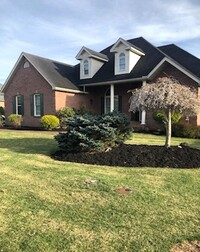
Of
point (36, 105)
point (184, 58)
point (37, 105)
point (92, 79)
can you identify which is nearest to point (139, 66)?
point (184, 58)

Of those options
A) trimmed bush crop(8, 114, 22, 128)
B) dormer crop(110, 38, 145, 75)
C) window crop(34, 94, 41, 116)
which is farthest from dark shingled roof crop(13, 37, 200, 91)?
trimmed bush crop(8, 114, 22, 128)

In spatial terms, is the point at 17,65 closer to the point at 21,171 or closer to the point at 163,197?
the point at 21,171

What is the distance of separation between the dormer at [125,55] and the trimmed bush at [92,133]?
1119cm

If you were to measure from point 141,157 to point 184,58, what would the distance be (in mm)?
13268

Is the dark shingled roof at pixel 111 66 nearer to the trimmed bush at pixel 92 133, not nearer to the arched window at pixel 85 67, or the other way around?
the arched window at pixel 85 67

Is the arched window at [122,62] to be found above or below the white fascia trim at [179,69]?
above

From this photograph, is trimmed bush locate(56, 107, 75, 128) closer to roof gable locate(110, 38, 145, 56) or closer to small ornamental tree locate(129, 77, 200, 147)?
roof gable locate(110, 38, 145, 56)

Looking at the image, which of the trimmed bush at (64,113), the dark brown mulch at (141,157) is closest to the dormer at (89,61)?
the trimmed bush at (64,113)

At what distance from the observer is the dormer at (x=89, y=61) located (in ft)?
68.7

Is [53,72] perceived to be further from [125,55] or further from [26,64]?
[125,55]

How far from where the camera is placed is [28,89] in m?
21.0

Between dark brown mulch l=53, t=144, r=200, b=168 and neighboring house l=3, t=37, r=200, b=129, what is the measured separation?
9.77 m

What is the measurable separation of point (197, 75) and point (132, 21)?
17.2 feet

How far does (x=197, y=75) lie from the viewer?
1520 centimetres
